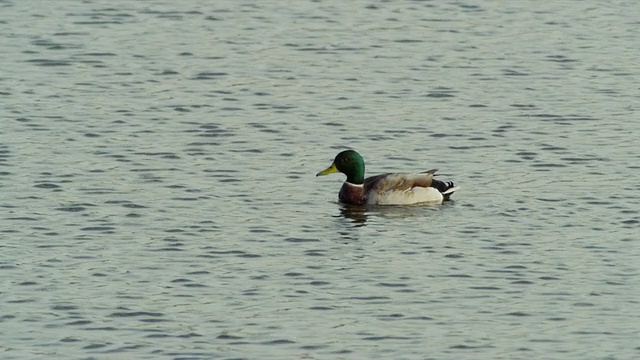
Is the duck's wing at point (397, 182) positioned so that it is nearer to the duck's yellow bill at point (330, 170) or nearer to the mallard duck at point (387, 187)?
the mallard duck at point (387, 187)

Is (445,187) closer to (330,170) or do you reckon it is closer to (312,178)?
(330,170)

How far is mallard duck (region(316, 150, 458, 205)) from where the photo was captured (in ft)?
80.4

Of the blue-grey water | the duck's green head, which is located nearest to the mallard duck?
the duck's green head

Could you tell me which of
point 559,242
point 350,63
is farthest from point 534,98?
point 559,242

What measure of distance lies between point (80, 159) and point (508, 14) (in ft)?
49.0

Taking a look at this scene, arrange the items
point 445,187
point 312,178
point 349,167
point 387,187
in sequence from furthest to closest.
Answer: point 312,178 → point 349,167 → point 387,187 → point 445,187

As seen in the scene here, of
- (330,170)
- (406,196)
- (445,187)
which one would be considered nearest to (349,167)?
(330,170)

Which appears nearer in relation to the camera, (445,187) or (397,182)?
(445,187)

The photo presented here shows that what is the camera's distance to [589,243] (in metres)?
21.4

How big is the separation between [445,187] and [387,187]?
0.82 meters

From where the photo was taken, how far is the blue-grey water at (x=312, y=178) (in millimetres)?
17922

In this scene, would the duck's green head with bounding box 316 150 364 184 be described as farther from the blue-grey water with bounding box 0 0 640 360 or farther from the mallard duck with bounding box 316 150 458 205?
the blue-grey water with bounding box 0 0 640 360

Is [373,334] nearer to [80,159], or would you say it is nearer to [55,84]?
[80,159]

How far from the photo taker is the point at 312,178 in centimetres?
2550
